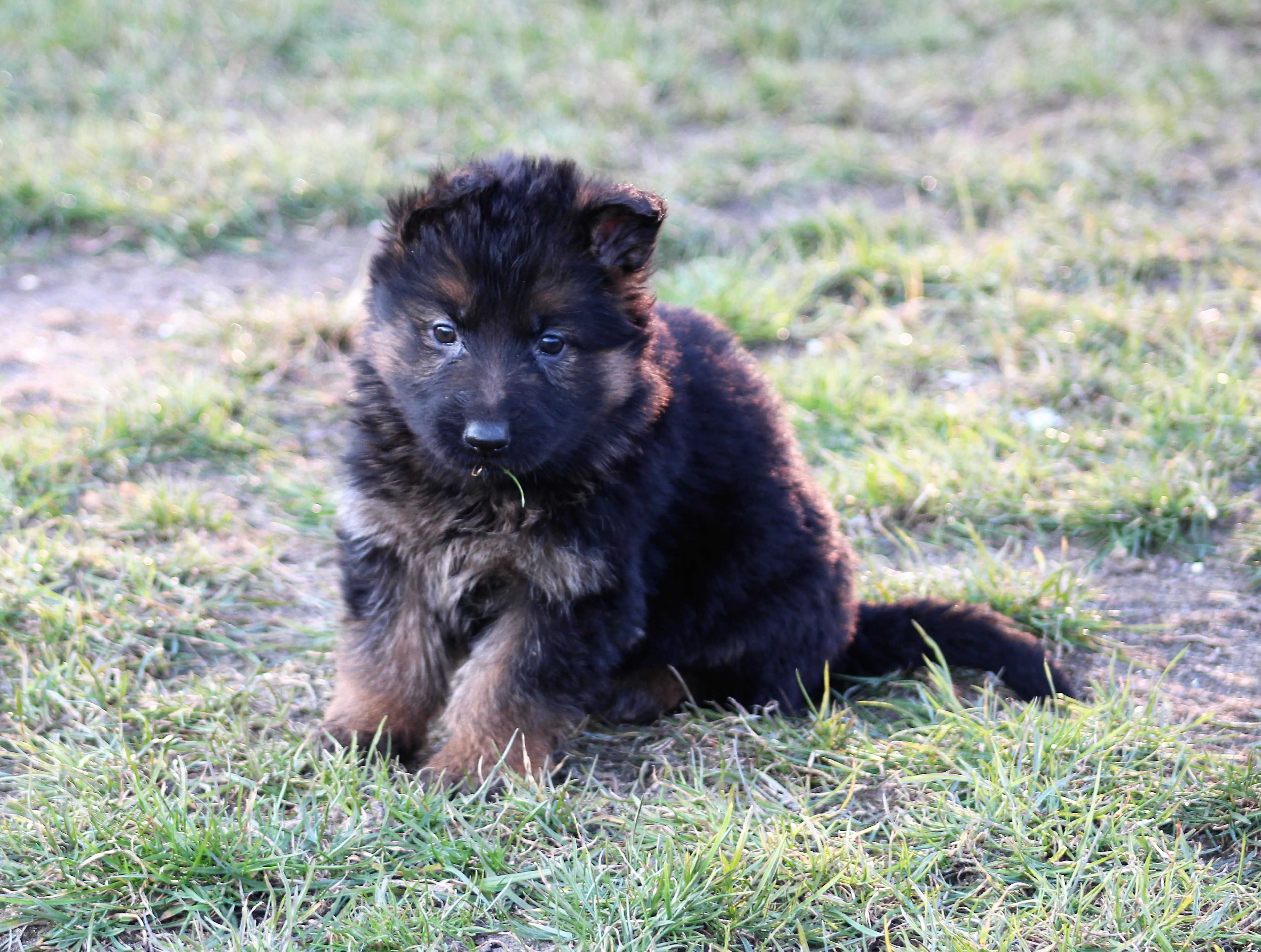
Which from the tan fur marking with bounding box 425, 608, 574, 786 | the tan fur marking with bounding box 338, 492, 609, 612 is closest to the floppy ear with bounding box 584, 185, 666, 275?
the tan fur marking with bounding box 338, 492, 609, 612

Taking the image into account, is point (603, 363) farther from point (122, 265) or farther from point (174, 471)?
point (122, 265)

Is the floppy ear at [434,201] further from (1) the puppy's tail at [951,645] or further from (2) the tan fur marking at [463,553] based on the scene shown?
(1) the puppy's tail at [951,645]

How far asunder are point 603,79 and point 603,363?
491 centimetres

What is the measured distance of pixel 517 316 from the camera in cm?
300

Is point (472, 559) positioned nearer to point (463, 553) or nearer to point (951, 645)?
point (463, 553)

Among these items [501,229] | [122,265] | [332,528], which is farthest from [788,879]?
[122,265]

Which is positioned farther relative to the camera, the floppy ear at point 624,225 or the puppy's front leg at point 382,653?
the puppy's front leg at point 382,653

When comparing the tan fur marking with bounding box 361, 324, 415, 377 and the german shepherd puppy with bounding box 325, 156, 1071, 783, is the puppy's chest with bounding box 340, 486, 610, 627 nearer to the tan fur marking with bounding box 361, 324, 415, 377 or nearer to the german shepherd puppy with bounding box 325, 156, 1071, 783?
the german shepherd puppy with bounding box 325, 156, 1071, 783

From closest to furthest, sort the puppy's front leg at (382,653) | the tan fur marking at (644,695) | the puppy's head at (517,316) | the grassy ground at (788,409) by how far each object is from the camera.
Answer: the grassy ground at (788,409) < the puppy's head at (517,316) < the puppy's front leg at (382,653) < the tan fur marking at (644,695)

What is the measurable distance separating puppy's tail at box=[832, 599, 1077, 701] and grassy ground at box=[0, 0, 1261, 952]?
0.30 feet

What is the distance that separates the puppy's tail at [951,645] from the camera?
353 cm

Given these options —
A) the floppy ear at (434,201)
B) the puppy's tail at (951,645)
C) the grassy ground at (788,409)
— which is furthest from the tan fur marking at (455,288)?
the puppy's tail at (951,645)

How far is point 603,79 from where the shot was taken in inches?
297

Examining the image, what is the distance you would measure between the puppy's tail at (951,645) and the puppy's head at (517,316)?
3.39 ft
